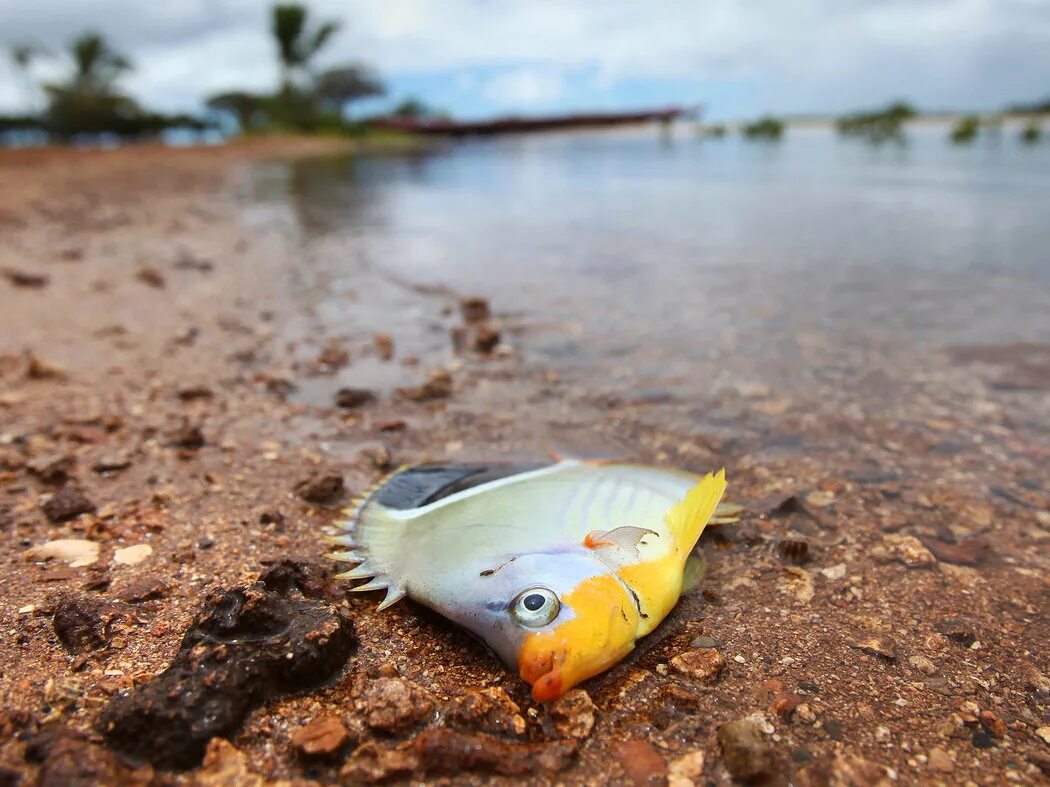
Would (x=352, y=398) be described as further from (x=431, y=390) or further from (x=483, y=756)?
(x=483, y=756)

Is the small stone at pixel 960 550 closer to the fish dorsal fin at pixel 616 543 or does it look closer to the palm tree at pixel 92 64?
the fish dorsal fin at pixel 616 543

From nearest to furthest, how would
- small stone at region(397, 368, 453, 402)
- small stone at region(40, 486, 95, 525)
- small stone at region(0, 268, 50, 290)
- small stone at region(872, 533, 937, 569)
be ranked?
small stone at region(872, 533, 937, 569) → small stone at region(40, 486, 95, 525) → small stone at region(397, 368, 453, 402) → small stone at region(0, 268, 50, 290)

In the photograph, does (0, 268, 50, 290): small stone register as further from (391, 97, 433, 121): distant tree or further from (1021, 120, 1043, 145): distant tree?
(391, 97, 433, 121): distant tree

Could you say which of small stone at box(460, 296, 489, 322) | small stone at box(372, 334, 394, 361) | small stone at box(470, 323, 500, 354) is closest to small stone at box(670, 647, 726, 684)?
small stone at box(470, 323, 500, 354)

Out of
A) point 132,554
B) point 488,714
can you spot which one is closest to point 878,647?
point 488,714

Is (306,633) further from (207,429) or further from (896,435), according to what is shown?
(896,435)

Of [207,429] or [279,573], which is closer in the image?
[279,573]

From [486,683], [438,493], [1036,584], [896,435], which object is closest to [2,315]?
[438,493]
